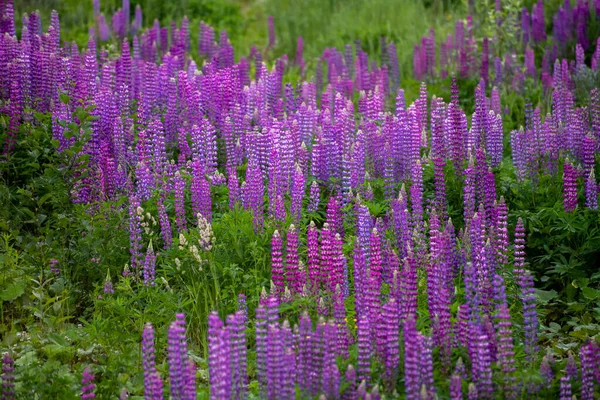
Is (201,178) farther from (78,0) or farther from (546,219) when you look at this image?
(78,0)

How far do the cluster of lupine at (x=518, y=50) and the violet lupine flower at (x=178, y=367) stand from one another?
20.3 ft

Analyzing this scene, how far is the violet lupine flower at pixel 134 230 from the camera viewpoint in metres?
5.76

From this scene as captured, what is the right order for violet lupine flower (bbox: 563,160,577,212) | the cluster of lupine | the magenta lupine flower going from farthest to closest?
1. the cluster of lupine
2. violet lupine flower (bbox: 563,160,577,212)
3. the magenta lupine flower

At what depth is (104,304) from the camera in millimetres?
5609

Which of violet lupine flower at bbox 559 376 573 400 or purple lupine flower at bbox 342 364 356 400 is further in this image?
violet lupine flower at bbox 559 376 573 400

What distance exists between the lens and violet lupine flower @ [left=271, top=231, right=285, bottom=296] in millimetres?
5324

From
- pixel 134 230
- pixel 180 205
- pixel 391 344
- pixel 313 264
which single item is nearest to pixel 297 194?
pixel 180 205

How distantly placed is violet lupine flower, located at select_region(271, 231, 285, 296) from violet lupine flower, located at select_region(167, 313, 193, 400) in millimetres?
1063

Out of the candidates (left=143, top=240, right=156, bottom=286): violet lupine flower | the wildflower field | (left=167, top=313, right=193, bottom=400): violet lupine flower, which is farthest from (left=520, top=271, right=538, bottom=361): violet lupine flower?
(left=143, top=240, right=156, bottom=286): violet lupine flower

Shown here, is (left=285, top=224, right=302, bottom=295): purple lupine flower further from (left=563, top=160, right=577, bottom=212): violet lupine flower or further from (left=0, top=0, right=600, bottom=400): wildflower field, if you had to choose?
(left=563, top=160, right=577, bottom=212): violet lupine flower

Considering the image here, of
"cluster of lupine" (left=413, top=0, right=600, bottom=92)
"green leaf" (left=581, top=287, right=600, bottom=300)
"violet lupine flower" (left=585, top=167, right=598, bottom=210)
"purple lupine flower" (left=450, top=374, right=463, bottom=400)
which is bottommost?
"green leaf" (left=581, top=287, right=600, bottom=300)

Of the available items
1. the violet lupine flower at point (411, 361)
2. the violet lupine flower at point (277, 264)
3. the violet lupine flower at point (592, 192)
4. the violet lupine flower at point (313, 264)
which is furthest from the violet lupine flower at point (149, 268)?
the violet lupine flower at point (592, 192)

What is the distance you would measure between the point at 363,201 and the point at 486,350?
2.18m

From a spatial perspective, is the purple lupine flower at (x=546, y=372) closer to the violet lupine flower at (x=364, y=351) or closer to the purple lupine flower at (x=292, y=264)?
the violet lupine flower at (x=364, y=351)
